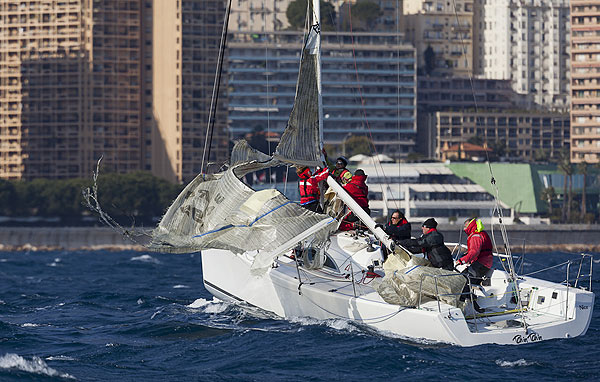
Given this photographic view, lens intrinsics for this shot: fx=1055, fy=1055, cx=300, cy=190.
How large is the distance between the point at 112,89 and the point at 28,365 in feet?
358

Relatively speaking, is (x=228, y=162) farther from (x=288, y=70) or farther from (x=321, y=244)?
(x=288, y=70)

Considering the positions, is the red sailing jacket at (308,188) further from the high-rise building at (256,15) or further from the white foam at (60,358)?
the high-rise building at (256,15)

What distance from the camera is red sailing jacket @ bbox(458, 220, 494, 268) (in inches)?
750

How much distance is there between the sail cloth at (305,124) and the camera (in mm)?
20344

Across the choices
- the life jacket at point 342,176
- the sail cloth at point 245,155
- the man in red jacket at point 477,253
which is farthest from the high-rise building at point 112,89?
the man in red jacket at point 477,253

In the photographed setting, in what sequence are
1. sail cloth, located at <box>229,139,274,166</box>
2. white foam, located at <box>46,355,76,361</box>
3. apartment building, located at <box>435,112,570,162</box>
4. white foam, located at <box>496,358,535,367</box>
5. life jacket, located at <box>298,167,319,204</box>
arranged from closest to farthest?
white foam, located at <box>496,358,535,367</box>
white foam, located at <box>46,355,76,361</box>
sail cloth, located at <box>229,139,274,166</box>
life jacket, located at <box>298,167,319,204</box>
apartment building, located at <box>435,112,570,162</box>

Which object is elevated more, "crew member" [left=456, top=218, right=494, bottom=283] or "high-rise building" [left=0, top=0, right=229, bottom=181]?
"high-rise building" [left=0, top=0, right=229, bottom=181]

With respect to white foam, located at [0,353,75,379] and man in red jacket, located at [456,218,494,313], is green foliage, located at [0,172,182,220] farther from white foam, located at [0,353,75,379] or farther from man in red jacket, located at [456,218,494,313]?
white foam, located at [0,353,75,379]

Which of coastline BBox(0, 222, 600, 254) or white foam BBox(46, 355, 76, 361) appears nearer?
white foam BBox(46, 355, 76, 361)

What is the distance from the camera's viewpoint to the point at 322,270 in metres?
21.2

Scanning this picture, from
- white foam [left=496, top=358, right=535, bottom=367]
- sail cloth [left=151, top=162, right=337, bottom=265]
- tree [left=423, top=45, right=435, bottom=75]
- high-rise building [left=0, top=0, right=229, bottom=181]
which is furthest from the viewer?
tree [left=423, top=45, right=435, bottom=75]

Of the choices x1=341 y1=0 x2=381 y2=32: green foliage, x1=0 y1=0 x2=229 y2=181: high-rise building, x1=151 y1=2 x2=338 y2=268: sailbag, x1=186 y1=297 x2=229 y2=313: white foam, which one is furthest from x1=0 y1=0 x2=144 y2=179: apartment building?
x1=151 y1=2 x2=338 y2=268: sailbag

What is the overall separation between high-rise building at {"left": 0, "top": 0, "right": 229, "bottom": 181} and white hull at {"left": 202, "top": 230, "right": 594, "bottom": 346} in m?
99.3

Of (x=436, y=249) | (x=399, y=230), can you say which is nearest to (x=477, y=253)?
(x=436, y=249)
